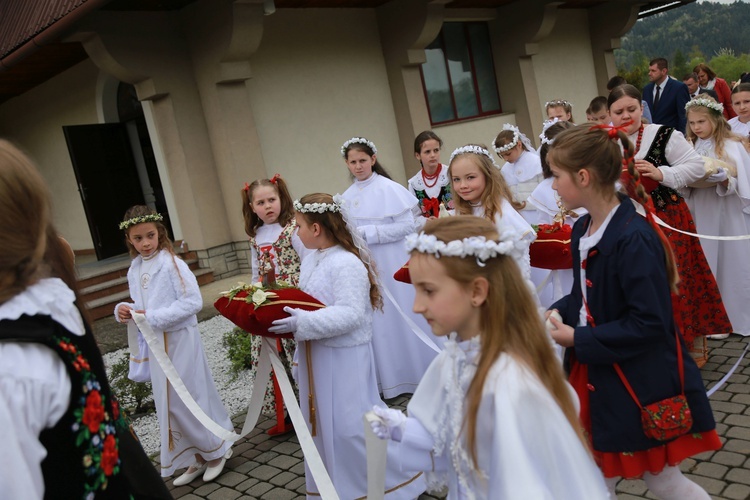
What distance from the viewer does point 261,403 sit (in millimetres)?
3791

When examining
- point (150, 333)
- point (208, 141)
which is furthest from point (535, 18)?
point (150, 333)

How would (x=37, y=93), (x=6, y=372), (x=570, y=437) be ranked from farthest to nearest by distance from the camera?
1. (x=37, y=93)
2. (x=570, y=437)
3. (x=6, y=372)

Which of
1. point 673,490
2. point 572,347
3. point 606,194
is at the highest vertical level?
point 606,194

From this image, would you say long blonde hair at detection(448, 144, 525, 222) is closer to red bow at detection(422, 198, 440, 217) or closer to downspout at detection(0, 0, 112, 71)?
red bow at detection(422, 198, 440, 217)

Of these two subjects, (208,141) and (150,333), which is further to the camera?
(208,141)

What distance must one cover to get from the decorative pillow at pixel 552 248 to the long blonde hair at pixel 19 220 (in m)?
3.12

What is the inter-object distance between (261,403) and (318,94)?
28.0ft

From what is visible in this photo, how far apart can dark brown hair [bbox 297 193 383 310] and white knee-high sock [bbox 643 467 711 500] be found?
170 centimetres

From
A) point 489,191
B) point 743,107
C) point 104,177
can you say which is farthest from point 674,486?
point 104,177

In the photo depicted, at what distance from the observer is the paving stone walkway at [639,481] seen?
3.35 m

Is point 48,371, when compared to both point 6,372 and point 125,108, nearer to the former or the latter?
point 6,372

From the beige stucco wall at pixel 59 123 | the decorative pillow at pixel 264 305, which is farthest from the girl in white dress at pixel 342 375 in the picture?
the beige stucco wall at pixel 59 123

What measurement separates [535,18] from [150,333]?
12.8m

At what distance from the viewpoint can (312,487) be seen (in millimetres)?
3562
